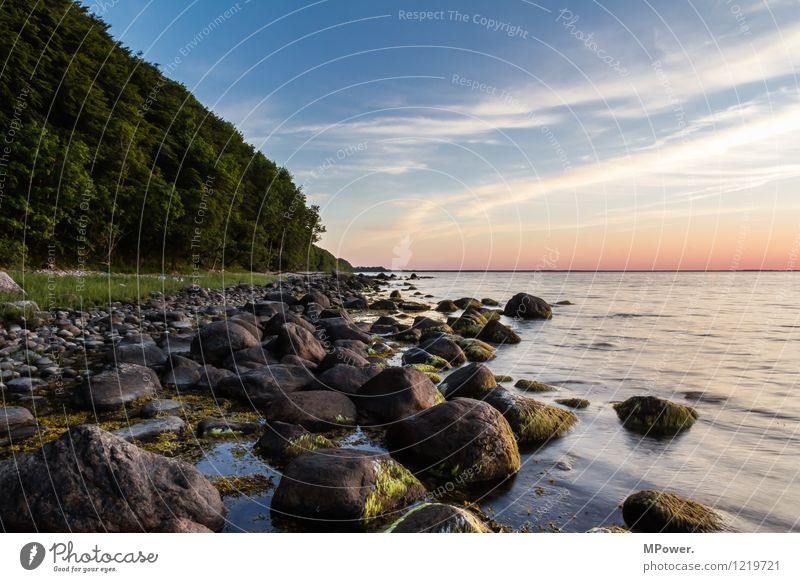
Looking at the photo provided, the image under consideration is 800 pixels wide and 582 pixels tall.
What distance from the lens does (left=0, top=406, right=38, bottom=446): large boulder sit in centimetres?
815

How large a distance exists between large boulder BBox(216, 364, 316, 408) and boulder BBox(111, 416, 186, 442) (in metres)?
1.86

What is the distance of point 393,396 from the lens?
10.1 metres

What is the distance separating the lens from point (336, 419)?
32.2 feet

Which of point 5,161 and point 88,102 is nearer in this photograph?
point 5,161

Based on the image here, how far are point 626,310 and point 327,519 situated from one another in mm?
44766

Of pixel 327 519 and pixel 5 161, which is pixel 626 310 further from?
pixel 5 161

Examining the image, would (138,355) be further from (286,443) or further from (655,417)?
(655,417)

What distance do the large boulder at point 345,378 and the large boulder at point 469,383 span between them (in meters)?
1.94

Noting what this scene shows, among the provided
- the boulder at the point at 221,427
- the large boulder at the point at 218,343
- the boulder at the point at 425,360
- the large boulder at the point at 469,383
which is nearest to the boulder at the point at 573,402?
the large boulder at the point at 469,383

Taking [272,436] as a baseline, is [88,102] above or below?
above

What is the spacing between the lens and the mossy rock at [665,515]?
647 centimetres

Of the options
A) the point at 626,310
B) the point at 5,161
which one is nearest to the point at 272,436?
the point at 5,161

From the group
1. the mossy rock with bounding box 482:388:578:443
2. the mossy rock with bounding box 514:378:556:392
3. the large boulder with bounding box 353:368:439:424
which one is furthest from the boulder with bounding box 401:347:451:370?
the mossy rock with bounding box 482:388:578:443

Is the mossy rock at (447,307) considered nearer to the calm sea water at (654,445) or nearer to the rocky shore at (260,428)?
the calm sea water at (654,445)
